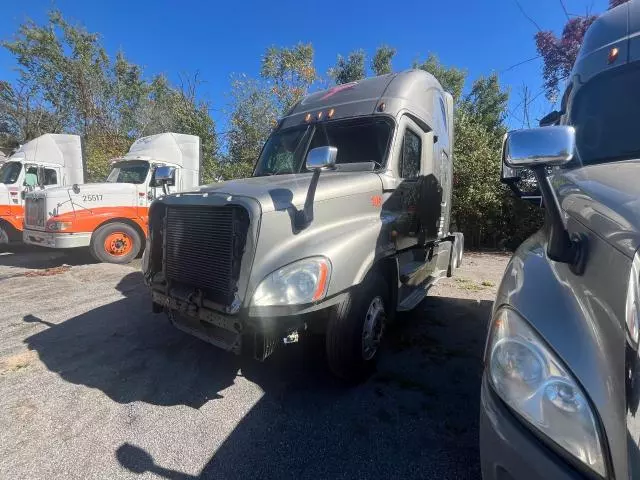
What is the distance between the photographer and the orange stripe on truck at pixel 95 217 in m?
8.20

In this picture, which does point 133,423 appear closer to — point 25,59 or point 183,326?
point 183,326

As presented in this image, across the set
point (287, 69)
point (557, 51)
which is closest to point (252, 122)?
point (287, 69)

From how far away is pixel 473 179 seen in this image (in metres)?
11.2

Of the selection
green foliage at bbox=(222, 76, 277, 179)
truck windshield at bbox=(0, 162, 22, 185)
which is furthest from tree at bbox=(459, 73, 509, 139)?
truck windshield at bbox=(0, 162, 22, 185)

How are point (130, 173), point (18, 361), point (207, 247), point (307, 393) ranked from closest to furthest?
point (207, 247), point (307, 393), point (18, 361), point (130, 173)

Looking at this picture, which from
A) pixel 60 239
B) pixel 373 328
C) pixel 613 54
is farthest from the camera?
pixel 60 239

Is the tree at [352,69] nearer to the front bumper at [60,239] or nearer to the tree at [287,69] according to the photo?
the tree at [287,69]

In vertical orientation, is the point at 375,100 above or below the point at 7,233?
above

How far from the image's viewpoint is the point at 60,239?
810 centimetres

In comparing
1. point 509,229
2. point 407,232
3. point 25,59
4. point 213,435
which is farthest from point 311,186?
point 25,59

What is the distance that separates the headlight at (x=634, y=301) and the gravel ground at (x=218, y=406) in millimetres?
1720

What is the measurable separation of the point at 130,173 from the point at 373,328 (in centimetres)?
859

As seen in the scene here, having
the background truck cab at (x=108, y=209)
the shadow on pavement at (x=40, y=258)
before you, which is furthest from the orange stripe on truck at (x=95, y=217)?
the shadow on pavement at (x=40, y=258)

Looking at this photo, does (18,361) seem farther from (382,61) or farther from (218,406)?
(382,61)
